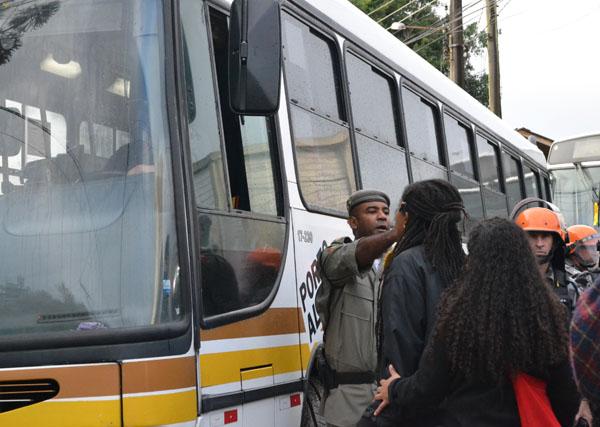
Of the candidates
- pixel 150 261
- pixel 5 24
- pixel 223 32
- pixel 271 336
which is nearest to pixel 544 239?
pixel 271 336

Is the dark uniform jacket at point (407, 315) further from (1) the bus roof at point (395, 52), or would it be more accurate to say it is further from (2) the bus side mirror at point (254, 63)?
(1) the bus roof at point (395, 52)

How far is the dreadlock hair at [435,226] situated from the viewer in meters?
3.80

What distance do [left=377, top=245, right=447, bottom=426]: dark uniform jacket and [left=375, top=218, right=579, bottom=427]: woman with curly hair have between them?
0.66 ft

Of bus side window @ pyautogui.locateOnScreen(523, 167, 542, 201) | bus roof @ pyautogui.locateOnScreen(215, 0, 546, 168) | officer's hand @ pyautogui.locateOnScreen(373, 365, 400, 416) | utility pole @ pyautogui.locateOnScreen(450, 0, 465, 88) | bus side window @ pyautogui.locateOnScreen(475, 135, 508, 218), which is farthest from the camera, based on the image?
utility pole @ pyautogui.locateOnScreen(450, 0, 465, 88)

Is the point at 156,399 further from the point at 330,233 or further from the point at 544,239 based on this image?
the point at 544,239

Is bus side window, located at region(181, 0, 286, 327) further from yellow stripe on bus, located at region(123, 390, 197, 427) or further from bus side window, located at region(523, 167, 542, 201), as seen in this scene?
bus side window, located at region(523, 167, 542, 201)

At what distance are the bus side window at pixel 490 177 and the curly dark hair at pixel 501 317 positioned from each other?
6723 millimetres

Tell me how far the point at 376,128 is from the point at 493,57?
1644cm

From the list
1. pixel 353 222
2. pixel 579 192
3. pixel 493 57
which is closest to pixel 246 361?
pixel 353 222

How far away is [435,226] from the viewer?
3.86 meters

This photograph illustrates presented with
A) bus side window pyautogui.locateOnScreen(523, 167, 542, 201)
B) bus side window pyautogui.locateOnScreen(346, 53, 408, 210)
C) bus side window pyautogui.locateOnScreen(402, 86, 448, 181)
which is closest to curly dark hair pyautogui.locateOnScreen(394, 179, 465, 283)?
bus side window pyautogui.locateOnScreen(346, 53, 408, 210)

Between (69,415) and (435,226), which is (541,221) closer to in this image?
(435,226)

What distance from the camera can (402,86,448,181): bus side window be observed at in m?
7.59

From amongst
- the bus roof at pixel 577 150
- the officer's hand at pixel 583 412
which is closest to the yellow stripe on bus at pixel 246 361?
the officer's hand at pixel 583 412
